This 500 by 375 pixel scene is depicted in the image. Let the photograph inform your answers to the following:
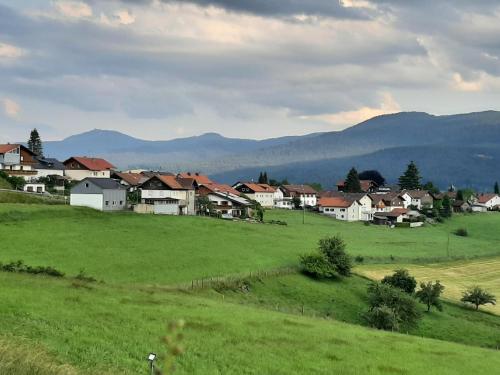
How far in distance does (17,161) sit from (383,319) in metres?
80.8

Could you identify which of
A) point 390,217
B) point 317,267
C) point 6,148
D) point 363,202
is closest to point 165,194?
point 6,148

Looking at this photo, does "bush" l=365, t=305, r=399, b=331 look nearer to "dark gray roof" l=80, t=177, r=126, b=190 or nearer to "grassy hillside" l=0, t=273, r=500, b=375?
"grassy hillside" l=0, t=273, r=500, b=375

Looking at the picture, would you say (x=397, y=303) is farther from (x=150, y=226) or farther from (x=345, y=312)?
(x=150, y=226)

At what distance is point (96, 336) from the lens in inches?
1002

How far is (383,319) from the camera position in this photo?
50.9 metres

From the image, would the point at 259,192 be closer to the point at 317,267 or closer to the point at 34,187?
the point at 34,187

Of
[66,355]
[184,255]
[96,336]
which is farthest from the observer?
[184,255]

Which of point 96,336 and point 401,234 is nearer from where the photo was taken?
point 96,336

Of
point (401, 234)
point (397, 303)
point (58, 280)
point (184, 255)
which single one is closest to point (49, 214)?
point (184, 255)

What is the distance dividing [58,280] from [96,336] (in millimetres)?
17189

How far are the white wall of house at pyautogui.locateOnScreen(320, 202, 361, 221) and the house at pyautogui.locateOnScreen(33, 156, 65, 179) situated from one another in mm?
70560

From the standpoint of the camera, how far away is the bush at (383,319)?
5066 cm

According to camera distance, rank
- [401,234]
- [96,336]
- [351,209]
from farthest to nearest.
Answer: [351,209] < [401,234] < [96,336]

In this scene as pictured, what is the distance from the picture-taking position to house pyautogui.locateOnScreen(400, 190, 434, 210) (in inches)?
7477
